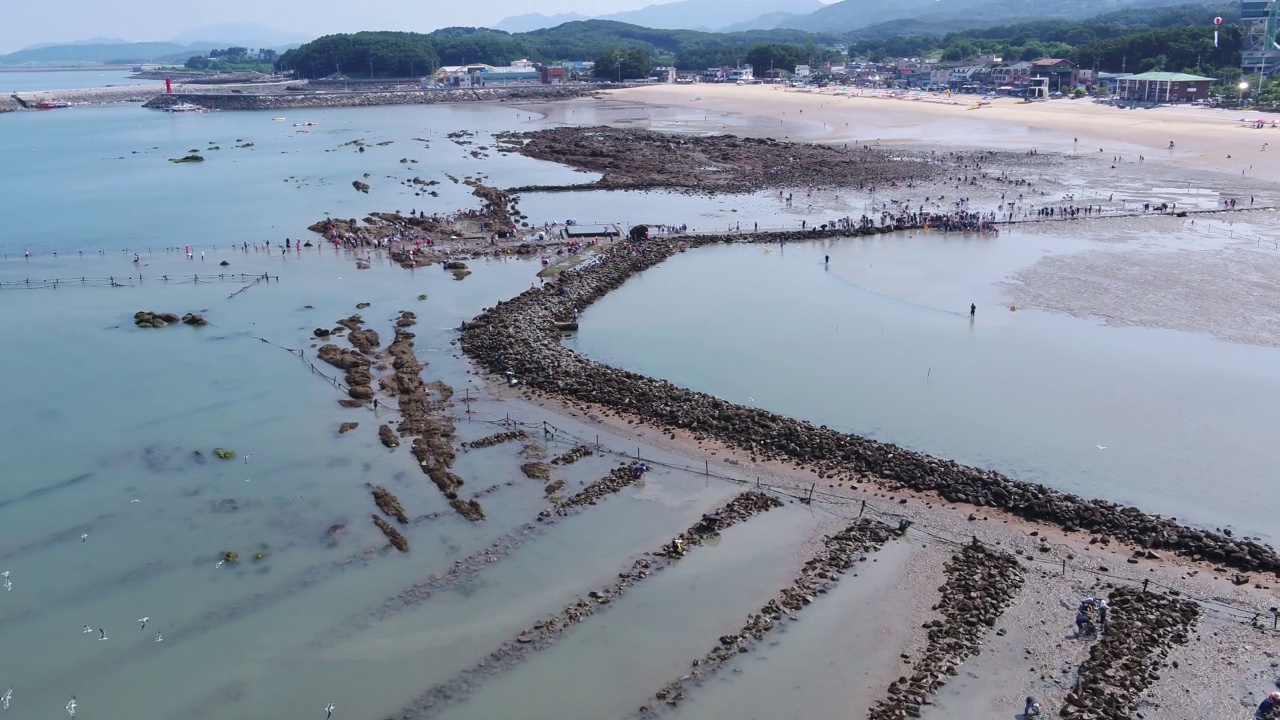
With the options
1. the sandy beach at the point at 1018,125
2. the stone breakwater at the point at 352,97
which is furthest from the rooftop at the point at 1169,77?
the stone breakwater at the point at 352,97

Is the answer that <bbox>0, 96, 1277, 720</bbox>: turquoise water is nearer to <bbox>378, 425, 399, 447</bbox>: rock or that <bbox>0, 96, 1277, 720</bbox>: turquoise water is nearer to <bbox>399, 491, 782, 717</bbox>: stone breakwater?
<bbox>399, 491, 782, 717</bbox>: stone breakwater

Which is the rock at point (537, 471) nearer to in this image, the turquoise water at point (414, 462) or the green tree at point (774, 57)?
the turquoise water at point (414, 462)

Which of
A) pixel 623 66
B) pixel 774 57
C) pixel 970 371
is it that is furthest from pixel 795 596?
pixel 623 66

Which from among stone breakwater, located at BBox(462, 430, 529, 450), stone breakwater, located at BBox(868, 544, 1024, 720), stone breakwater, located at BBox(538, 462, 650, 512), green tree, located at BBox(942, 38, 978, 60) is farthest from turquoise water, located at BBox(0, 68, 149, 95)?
stone breakwater, located at BBox(868, 544, 1024, 720)

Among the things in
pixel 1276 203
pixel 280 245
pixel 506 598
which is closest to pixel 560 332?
pixel 506 598

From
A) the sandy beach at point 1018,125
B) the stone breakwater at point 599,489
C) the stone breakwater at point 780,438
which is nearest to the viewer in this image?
the stone breakwater at point 780,438

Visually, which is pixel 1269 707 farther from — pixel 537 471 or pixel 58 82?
pixel 58 82
